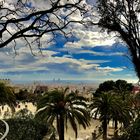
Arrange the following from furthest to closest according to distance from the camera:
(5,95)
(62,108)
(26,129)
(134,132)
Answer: (5,95) → (62,108) → (26,129) → (134,132)

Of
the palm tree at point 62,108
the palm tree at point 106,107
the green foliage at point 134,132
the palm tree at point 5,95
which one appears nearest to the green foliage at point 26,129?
the palm tree at point 62,108

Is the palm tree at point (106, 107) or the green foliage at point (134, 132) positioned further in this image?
the palm tree at point (106, 107)

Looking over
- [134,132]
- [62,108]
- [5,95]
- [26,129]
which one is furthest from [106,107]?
[134,132]

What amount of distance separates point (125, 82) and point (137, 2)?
3934 inches

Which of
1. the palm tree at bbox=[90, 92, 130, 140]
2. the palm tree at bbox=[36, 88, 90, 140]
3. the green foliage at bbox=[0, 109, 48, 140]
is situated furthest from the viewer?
the palm tree at bbox=[90, 92, 130, 140]

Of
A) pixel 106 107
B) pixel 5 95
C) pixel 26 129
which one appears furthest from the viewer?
pixel 5 95

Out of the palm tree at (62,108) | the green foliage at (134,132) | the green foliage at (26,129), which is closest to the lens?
the green foliage at (134,132)

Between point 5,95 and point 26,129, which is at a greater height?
point 5,95

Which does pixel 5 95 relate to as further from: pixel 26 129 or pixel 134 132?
pixel 134 132

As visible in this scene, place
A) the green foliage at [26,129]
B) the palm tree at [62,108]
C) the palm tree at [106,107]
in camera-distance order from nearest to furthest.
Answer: the green foliage at [26,129] < the palm tree at [62,108] < the palm tree at [106,107]

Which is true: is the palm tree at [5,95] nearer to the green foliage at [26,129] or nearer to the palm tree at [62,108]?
the palm tree at [62,108]

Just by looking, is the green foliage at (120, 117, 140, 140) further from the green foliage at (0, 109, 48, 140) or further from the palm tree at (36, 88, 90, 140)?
the palm tree at (36, 88, 90, 140)

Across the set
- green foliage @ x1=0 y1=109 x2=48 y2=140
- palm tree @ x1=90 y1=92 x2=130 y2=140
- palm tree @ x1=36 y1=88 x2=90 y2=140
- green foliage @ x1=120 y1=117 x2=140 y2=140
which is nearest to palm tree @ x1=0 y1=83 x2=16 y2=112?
palm tree @ x1=90 y1=92 x2=130 y2=140

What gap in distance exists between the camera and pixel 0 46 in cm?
1051
